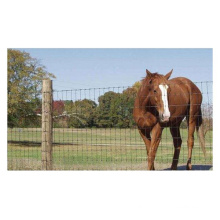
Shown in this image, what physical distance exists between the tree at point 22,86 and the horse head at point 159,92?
11353 mm

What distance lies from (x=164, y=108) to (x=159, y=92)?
0.32 meters

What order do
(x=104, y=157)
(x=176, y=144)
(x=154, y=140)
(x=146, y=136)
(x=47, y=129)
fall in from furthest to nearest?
1. (x=104, y=157)
2. (x=176, y=144)
3. (x=146, y=136)
4. (x=154, y=140)
5. (x=47, y=129)

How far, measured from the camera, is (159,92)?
659cm

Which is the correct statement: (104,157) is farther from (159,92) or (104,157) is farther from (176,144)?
(159,92)

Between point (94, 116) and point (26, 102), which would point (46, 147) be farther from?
point (26, 102)

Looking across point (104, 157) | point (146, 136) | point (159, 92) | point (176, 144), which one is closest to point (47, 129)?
point (146, 136)

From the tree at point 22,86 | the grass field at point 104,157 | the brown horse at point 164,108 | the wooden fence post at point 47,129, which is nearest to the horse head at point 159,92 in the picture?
the brown horse at point 164,108

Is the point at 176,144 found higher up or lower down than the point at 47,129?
lower down

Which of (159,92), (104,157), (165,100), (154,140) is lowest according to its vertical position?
(104,157)

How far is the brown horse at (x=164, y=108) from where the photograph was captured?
663 cm

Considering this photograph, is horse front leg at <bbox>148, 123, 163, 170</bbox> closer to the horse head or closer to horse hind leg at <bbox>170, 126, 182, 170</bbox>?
the horse head

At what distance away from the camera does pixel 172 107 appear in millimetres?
7570

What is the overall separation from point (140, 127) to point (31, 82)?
12.8 metres

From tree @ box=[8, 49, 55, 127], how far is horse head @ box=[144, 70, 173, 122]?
447 inches
